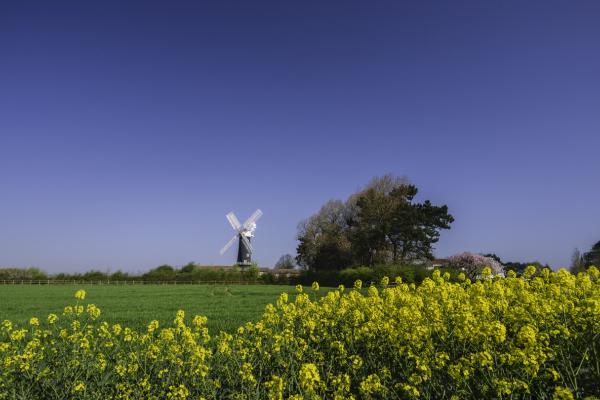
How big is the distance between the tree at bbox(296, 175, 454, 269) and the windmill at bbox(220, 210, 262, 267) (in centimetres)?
2134

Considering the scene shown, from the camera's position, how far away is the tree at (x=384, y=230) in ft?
179

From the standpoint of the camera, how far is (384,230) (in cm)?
5525

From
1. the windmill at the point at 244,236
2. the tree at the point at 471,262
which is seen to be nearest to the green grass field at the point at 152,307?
the tree at the point at 471,262

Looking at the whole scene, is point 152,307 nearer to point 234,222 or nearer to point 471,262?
point 471,262

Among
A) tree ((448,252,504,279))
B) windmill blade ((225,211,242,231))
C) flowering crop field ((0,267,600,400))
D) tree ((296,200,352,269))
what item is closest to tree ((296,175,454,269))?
tree ((296,200,352,269))

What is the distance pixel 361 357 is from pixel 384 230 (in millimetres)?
50849

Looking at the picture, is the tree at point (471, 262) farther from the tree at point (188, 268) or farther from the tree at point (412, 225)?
the tree at point (188, 268)

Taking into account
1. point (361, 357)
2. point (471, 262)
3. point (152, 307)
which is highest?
point (471, 262)

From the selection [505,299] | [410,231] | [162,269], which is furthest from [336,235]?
[505,299]

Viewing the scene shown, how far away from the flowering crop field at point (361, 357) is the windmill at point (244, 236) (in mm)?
74375

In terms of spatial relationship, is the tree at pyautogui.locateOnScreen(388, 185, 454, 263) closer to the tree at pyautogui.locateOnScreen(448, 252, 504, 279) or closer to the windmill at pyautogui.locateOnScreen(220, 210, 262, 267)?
the tree at pyautogui.locateOnScreen(448, 252, 504, 279)

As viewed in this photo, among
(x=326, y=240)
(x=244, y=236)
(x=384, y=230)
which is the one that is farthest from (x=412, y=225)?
(x=244, y=236)

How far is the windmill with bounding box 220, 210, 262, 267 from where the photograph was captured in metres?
80.1

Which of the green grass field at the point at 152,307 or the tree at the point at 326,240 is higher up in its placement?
the tree at the point at 326,240
